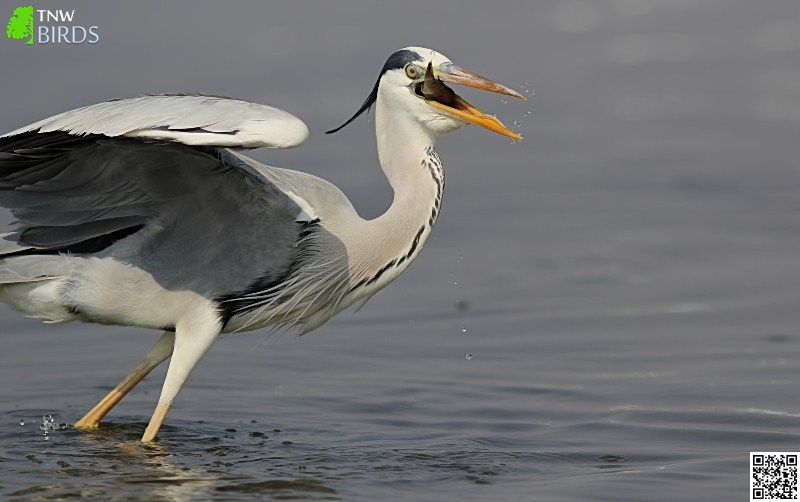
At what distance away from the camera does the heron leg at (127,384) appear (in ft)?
23.6

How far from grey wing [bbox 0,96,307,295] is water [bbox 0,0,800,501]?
0.82m

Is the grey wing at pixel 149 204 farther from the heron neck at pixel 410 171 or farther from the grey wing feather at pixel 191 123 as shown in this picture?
the heron neck at pixel 410 171

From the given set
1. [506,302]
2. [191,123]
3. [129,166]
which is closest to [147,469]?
[129,166]

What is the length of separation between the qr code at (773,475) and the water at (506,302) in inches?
2.4

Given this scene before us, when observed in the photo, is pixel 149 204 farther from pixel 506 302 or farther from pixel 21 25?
pixel 21 25

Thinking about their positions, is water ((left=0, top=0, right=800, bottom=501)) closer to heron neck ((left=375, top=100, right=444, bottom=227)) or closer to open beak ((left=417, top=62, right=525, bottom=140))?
heron neck ((left=375, top=100, right=444, bottom=227))

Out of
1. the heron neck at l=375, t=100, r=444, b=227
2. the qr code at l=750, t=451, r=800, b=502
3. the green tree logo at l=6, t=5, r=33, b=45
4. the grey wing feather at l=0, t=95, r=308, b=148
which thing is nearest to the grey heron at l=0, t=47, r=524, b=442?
the heron neck at l=375, t=100, r=444, b=227

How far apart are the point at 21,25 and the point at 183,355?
7323mm

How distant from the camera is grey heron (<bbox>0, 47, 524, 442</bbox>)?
662 centimetres

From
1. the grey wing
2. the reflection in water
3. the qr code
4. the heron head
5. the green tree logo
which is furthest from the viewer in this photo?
the green tree logo

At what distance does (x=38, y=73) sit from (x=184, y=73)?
1.19 metres

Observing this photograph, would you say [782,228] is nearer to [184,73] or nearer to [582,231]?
[582,231]

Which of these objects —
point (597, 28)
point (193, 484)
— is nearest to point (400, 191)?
point (193, 484)

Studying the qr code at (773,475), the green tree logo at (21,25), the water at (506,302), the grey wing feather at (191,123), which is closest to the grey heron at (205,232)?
the grey wing feather at (191,123)
